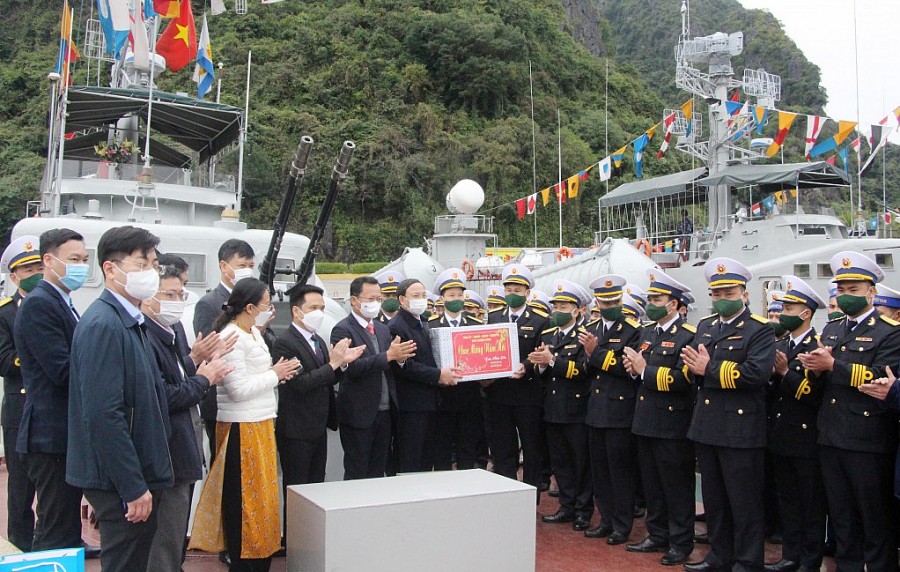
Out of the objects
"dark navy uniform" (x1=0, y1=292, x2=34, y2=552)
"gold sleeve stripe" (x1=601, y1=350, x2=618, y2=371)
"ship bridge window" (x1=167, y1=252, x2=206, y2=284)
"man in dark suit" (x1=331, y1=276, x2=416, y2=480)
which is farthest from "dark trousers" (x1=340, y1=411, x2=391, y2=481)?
"ship bridge window" (x1=167, y1=252, x2=206, y2=284)

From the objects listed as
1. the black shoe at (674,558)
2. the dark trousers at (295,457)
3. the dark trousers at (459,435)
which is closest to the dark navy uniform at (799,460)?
the black shoe at (674,558)

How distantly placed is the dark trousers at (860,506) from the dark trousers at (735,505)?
17.3 inches

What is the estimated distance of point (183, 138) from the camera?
1270 cm

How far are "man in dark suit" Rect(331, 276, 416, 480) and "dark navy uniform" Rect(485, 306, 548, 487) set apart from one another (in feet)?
4.39

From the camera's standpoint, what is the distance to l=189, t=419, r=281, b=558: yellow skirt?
14.1ft

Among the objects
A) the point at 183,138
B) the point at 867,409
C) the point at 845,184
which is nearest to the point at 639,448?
the point at 867,409

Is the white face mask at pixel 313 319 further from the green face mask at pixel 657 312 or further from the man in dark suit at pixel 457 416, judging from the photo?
the green face mask at pixel 657 312

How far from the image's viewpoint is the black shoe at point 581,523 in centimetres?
631

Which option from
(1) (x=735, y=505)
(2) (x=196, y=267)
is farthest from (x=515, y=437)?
(2) (x=196, y=267)

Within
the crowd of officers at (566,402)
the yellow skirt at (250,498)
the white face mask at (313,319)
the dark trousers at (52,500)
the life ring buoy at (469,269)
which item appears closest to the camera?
the crowd of officers at (566,402)

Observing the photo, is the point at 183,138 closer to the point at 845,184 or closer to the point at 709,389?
the point at 709,389

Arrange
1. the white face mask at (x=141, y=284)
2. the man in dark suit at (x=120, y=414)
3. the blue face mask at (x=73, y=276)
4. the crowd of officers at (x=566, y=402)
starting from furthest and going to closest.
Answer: the blue face mask at (x=73, y=276) → the crowd of officers at (x=566, y=402) → the white face mask at (x=141, y=284) → the man in dark suit at (x=120, y=414)

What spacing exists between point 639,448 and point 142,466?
3.82 m

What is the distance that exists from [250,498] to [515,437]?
310 cm
